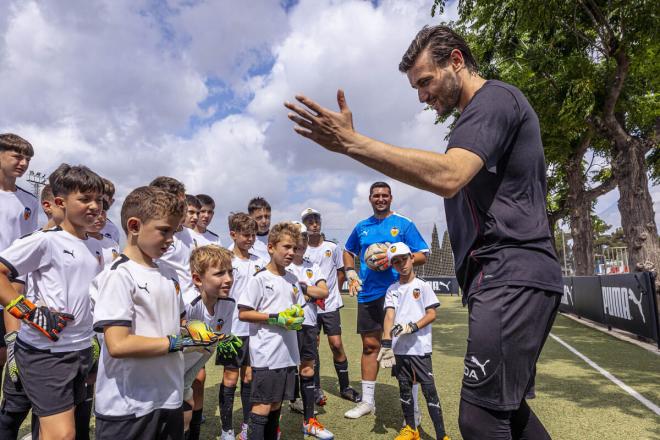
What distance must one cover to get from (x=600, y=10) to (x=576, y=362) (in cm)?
853

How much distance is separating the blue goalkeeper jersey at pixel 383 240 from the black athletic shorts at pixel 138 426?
136 inches

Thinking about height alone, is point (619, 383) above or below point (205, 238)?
below

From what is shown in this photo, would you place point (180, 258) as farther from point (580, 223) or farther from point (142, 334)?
point (580, 223)

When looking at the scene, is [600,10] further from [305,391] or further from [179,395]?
[179,395]

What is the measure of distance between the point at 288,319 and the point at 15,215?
2977 millimetres

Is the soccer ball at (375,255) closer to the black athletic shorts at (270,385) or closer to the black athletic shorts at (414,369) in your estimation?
the black athletic shorts at (414,369)

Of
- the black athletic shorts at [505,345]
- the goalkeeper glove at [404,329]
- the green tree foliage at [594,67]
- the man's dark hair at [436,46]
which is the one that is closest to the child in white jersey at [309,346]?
the goalkeeper glove at [404,329]

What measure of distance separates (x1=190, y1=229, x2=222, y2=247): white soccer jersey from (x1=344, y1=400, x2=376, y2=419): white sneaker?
2.58 metres

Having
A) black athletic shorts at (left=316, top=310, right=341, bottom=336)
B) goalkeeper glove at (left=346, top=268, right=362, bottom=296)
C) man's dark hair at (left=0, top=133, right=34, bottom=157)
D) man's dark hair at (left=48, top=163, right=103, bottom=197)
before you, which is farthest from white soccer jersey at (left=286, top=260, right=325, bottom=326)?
man's dark hair at (left=0, top=133, right=34, bottom=157)

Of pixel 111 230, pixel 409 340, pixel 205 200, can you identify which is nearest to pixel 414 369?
pixel 409 340

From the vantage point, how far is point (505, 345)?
1.88 m

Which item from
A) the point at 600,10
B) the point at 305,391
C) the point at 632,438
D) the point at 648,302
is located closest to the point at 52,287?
the point at 305,391

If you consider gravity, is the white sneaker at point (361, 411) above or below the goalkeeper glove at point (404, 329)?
below

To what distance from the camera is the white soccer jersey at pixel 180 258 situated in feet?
15.3
